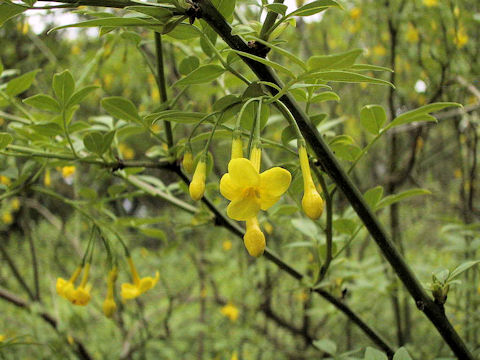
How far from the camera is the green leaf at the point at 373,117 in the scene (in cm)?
57

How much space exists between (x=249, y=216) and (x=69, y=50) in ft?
Answer: 9.01

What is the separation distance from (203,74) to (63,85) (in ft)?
0.87

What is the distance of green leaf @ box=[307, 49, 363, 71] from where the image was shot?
1.25 ft

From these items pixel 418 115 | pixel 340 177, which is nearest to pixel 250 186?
pixel 340 177

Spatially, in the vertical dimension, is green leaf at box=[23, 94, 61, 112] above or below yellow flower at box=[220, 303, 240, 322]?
above

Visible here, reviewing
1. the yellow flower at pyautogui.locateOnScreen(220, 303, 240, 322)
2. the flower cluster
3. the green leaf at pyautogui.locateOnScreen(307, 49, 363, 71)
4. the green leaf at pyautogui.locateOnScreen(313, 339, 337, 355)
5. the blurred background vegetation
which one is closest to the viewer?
the green leaf at pyautogui.locateOnScreen(307, 49, 363, 71)

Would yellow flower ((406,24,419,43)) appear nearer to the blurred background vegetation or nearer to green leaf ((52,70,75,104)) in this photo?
the blurred background vegetation

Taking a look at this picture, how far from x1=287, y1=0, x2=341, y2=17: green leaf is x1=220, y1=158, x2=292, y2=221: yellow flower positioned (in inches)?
6.0

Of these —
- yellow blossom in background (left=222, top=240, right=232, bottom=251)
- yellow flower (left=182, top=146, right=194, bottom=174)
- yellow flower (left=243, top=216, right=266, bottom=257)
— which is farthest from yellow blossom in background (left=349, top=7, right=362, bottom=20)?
yellow flower (left=243, top=216, right=266, bottom=257)

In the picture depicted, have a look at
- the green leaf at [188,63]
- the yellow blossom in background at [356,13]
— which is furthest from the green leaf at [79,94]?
the yellow blossom in background at [356,13]

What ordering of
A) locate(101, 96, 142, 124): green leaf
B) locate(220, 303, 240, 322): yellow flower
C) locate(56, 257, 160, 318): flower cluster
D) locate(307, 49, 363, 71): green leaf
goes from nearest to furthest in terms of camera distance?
locate(307, 49, 363, 71): green leaf
locate(101, 96, 142, 124): green leaf
locate(56, 257, 160, 318): flower cluster
locate(220, 303, 240, 322): yellow flower

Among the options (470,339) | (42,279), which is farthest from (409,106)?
(42,279)

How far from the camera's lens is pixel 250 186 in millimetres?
437

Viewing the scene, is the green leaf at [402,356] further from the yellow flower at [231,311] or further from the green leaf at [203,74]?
the yellow flower at [231,311]
